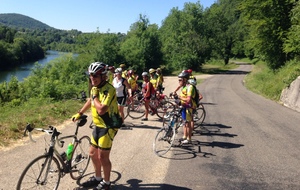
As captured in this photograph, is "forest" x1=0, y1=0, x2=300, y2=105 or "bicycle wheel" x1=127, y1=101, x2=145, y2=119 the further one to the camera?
"forest" x1=0, y1=0, x2=300, y2=105

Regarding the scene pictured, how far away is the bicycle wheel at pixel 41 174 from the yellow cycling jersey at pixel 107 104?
92 cm

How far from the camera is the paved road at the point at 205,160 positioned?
5496 millimetres

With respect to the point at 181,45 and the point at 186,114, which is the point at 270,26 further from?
the point at 181,45

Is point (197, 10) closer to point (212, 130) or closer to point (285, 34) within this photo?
point (285, 34)

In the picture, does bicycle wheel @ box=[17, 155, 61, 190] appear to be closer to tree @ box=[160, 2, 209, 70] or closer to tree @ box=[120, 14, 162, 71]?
tree @ box=[120, 14, 162, 71]

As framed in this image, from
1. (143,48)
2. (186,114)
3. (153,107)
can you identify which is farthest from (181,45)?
(186,114)

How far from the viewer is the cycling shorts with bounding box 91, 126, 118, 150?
444 cm

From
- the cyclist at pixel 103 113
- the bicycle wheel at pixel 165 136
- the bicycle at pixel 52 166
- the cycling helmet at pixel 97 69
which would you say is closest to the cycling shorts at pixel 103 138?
the cyclist at pixel 103 113

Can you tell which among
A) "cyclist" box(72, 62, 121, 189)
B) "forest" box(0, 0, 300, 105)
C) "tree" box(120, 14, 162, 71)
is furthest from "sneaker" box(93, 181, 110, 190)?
"tree" box(120, 14, 162, 71)

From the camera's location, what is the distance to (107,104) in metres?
4.29

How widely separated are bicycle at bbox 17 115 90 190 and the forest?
12.1m

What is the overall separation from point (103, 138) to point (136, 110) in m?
7.47

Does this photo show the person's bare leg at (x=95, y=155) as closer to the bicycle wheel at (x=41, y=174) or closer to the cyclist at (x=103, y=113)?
the cyclist at (x=103, y=113)

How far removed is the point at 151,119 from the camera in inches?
443
